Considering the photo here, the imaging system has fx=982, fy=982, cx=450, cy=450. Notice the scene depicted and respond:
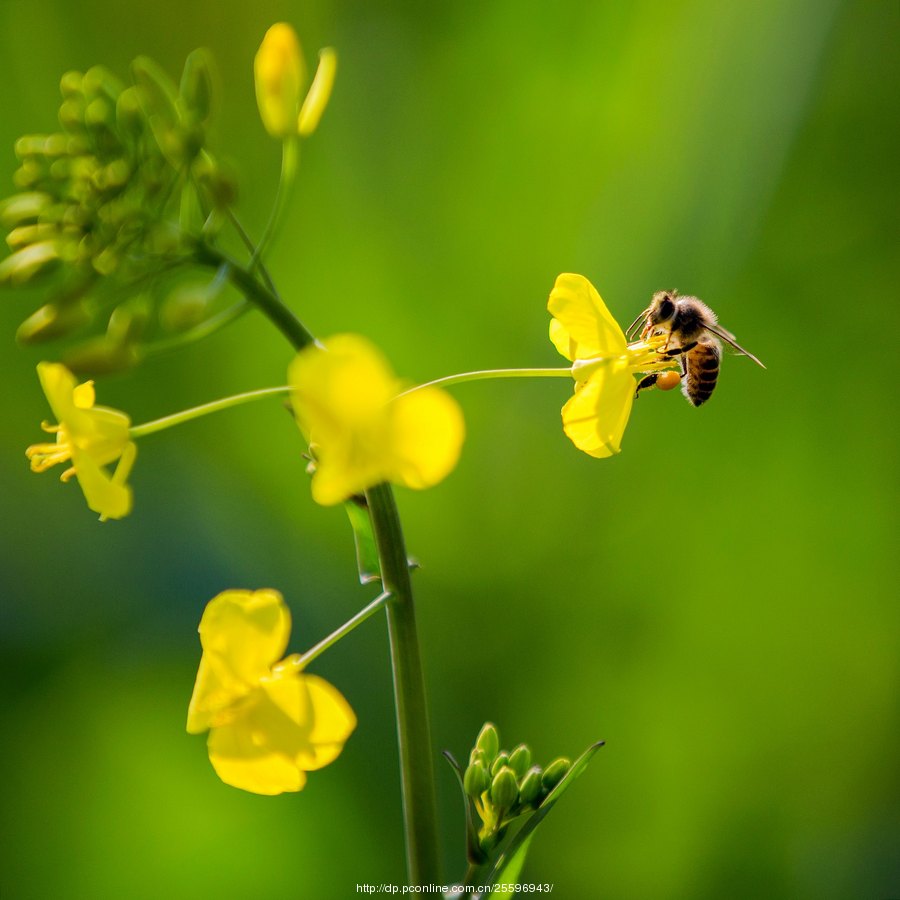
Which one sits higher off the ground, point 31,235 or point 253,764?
point 31,235

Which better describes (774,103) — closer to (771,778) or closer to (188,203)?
(771,778)

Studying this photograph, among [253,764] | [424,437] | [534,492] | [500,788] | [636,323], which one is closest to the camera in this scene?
[424,437]

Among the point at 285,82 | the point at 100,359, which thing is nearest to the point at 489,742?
the point at 100,359

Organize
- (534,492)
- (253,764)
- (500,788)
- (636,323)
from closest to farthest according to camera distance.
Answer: (253,764)
(500,788)
(636,323)
(534,492)

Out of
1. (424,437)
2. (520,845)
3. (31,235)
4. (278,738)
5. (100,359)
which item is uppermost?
(31,235)

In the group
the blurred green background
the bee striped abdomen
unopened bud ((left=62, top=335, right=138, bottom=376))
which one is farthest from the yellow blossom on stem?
the blurred green background

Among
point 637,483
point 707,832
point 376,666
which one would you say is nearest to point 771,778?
point 707,832

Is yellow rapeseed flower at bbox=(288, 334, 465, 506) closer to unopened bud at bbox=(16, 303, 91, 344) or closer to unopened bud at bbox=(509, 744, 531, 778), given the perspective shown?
unopened bud at bbox=(16, 303, 91, 344)

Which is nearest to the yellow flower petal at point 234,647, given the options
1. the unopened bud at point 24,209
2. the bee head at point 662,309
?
the unopened bud at point 24,209

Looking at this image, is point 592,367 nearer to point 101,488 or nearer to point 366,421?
point 366,421
